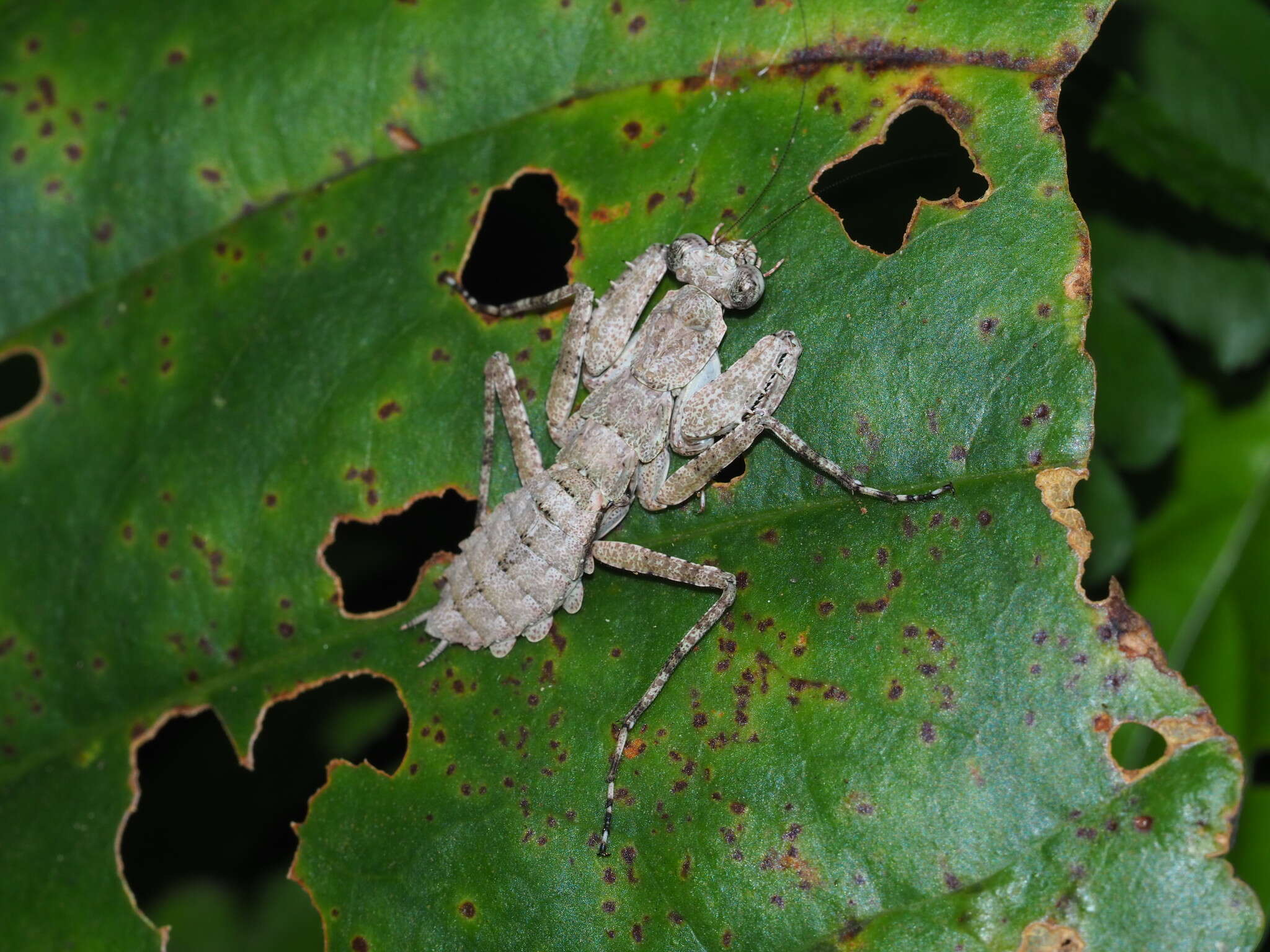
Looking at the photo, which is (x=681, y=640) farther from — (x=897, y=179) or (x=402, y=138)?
(x=402, y=138)

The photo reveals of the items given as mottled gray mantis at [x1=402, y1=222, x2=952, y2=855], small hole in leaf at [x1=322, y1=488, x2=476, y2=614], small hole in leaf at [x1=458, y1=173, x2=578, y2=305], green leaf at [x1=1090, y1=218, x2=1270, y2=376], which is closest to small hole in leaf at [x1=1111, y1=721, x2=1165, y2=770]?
mottled gray mantis at [x1=402, y1=222, x2=952, y2=855]

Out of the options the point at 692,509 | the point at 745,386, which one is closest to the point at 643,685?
the point at 692,509

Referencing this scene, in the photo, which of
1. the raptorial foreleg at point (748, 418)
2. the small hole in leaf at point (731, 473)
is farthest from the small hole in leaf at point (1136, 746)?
the small hole in leaf at point (731, 473)

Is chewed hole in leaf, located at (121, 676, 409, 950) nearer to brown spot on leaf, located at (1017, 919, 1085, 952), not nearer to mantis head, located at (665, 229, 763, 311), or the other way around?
mantis head, located at (665, 229, 763, 311)

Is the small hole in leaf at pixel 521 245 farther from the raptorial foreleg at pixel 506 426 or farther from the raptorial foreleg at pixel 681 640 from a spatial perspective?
the raptorial foreleg at pixel 681 640

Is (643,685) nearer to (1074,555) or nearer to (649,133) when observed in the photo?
(1074,555)

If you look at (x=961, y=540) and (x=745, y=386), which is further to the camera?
(x=745, y=386)

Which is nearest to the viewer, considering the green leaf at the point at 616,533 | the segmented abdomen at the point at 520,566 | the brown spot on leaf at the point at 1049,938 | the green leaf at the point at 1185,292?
the brown spot on leaf at the point at 1049,938

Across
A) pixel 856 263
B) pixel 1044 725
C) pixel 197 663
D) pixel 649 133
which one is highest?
pixel 649 133
